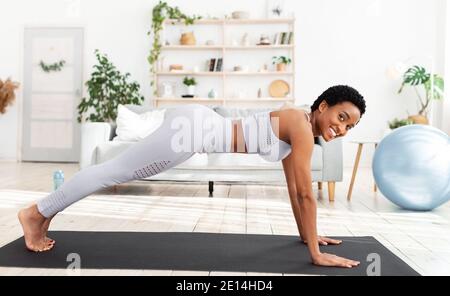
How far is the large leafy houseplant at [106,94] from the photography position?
654 centimetres

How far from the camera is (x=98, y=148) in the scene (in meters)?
3.96

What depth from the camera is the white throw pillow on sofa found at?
4.07m

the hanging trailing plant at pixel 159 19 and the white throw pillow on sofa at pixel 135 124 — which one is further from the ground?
the hanging trailing plant at pixel 159 19

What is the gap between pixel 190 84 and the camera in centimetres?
677

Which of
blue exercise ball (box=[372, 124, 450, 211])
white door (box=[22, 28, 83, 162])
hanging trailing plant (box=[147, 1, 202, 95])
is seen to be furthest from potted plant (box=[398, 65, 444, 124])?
white door (box=[22, 28, 83, 162])

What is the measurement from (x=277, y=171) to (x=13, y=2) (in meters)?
5.40

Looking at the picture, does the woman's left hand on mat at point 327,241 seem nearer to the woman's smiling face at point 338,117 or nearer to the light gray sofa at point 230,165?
the woman's smiling face at point 338,117

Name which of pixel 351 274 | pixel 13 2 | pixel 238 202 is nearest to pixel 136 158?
pixel 351 274

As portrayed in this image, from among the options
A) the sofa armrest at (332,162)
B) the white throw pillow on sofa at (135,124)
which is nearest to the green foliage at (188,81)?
the white throw pillow on sofa at (135,124)

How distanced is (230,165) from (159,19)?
3.57 m

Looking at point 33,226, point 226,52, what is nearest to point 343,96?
point 33,226

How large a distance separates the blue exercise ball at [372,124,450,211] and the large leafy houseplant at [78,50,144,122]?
4034 mm

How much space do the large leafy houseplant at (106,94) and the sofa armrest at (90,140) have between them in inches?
99.4

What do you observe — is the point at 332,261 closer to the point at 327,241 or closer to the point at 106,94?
the point at 327,241
